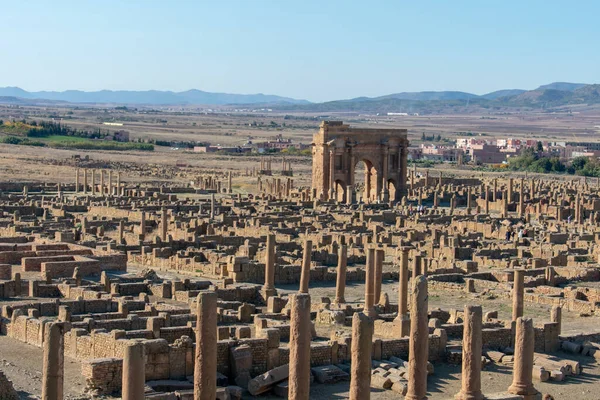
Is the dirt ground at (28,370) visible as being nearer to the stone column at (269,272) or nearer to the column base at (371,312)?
the column base at (371,312)

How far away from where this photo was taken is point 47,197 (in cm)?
5959

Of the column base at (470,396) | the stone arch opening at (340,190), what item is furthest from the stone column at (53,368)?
the stone arch opening at (340,190)

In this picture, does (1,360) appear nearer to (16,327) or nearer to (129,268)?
(16,327)

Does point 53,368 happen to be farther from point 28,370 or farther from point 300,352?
point 28,370

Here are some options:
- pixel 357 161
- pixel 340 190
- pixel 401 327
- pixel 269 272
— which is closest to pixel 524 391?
pixel 401 327

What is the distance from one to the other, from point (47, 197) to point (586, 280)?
3287cm

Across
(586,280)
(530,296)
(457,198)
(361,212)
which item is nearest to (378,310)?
(530,296)

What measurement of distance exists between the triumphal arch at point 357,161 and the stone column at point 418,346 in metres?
46.4

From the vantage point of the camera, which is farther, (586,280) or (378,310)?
(586,280)

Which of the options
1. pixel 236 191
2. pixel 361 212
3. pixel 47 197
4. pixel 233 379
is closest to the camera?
pixel 233 379

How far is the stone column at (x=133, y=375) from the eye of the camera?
13656 millimetres

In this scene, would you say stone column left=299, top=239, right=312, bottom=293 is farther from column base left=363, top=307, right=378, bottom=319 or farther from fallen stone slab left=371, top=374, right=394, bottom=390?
fallen stone slab left=371, top=374, right=394, bottom=390

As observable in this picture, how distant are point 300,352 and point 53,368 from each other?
127 inches

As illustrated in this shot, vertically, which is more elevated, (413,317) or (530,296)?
(413,317)
